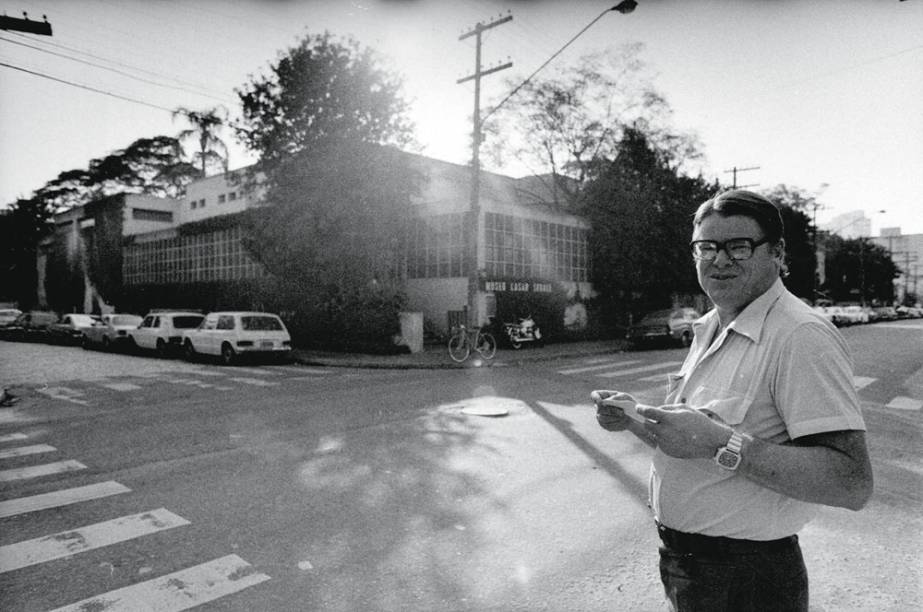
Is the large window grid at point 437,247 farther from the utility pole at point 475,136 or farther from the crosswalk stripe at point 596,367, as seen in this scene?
the crosswalk stripe at point 596,367

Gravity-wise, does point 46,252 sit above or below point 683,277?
above

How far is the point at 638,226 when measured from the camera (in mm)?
28562

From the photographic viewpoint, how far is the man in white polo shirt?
4.65ft

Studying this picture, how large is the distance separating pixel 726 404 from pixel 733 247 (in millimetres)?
478

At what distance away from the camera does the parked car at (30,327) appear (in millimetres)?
32031

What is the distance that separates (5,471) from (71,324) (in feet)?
90.2

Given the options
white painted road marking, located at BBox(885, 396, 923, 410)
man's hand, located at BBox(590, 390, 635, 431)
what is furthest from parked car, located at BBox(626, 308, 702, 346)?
man's hand, located at BBox(590, 390, 635, 431)

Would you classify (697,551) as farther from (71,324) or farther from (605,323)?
(71,324)

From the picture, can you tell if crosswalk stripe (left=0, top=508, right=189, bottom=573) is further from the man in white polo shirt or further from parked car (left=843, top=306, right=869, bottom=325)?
parked car (left=843, top=306, right=869, bottom=325)

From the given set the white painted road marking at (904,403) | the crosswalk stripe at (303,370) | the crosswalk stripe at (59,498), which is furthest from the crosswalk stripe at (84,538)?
the crosswalk stripe at (303,370)

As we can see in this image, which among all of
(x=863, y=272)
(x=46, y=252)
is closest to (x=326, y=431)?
(x=46, y=252)

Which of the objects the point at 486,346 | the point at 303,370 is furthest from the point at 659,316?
the point at 303,370

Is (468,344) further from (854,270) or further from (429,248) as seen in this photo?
(854,270)

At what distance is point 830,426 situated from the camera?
4.59ft
